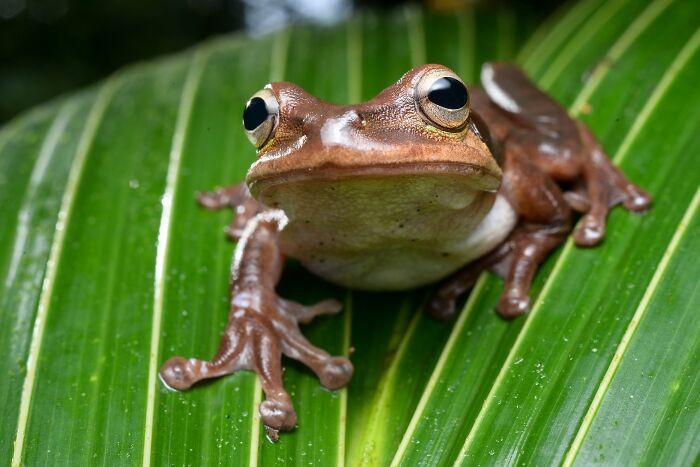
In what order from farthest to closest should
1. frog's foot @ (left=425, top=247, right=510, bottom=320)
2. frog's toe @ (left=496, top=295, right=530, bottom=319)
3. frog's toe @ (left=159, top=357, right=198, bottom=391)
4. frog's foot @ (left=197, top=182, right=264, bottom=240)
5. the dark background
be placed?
the dark background, frog's foot @ (left=197, top=182, right=264, bottom=240), frog's foot @ (left=425, top=247, right=510, bottom=320), frog's toe @ (left=496, top=295, right=530, bottom=319), frog's toe @ (left=159, top=357, right=198, bottom=391)

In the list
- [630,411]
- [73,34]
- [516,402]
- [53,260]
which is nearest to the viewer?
[630,411]

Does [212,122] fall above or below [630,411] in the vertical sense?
above

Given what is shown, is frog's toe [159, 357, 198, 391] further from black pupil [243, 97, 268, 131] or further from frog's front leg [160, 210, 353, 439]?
black pupil [243, 97, 268, 131]

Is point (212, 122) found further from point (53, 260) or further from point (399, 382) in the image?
point (399, 382)

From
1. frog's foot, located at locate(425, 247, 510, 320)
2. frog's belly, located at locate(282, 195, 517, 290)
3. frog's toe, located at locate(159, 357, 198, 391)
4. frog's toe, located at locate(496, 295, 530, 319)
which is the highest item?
frog's belly, located at locate(282, 195, 517, 290)

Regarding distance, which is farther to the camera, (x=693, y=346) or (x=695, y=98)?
(x=695, y=98)

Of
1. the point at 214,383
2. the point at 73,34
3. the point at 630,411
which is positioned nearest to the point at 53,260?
the point at 214,383

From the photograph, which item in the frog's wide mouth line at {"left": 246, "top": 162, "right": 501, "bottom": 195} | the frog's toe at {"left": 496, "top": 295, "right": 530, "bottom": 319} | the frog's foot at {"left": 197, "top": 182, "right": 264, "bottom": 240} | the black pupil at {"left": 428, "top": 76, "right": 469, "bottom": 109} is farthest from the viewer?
the frog's foot at {"left": 197, "top": 182, "right": 264, "bottom": 240}

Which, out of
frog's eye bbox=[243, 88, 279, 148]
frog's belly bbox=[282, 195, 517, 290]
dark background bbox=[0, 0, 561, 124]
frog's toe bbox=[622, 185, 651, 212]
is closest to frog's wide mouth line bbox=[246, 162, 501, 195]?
frog's eye bbox=[243, 88, 279, 148]
